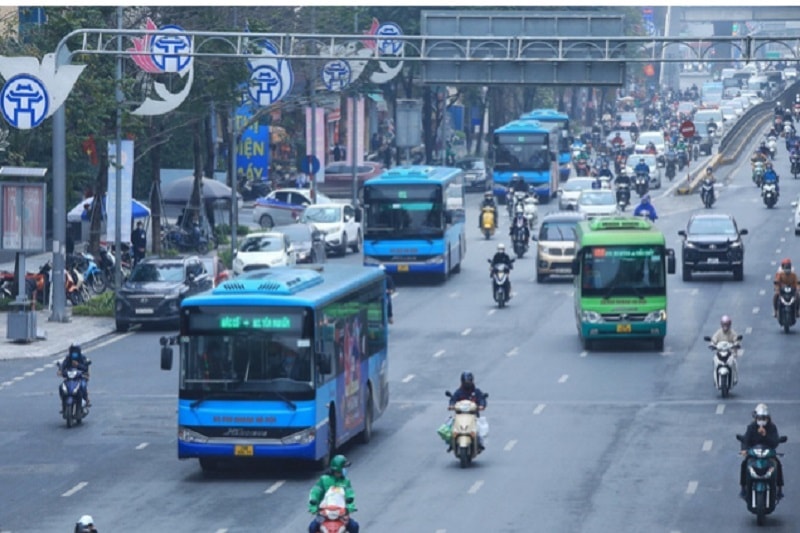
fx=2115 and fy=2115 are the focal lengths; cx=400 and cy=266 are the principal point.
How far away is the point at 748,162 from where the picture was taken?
102m

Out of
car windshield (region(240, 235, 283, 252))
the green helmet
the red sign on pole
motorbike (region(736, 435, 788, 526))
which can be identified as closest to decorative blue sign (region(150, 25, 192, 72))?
car windshield (region(240, 235, 283, 252))

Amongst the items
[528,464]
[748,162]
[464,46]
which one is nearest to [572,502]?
[528,464]

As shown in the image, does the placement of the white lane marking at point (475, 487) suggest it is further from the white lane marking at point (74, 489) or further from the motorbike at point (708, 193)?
the motorbike at point (708, 193)

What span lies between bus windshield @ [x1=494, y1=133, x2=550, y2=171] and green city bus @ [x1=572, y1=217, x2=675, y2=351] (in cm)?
3915

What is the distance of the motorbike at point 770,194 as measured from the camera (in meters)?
75.4

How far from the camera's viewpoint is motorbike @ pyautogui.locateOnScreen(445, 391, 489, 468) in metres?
27.9

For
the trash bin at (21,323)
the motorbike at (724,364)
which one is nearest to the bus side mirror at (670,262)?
the motorbike at (724,364)

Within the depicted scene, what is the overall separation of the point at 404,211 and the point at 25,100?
16799 millimetres

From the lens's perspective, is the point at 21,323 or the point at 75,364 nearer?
the point at 75,364

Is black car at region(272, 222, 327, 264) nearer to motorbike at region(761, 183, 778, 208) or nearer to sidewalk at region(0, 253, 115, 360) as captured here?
sidewalk at region(0, 253, 115, 360)

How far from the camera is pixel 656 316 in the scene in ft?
132

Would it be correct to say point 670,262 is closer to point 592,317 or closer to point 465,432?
point 592,317

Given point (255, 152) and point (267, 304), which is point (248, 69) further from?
point (267, 304)

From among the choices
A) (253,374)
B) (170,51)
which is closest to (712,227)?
(170,51)
